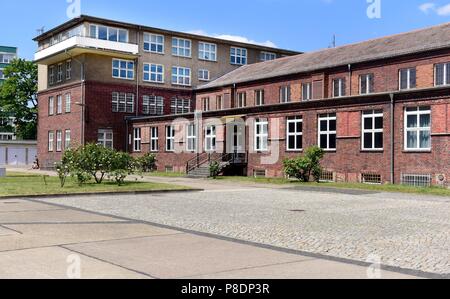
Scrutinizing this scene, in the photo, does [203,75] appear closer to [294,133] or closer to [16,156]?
[294,133]

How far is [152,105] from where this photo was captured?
53.3 m

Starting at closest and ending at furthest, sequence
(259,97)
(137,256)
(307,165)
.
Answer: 1. (137,256)
2. (307,165)
3. (259,97)

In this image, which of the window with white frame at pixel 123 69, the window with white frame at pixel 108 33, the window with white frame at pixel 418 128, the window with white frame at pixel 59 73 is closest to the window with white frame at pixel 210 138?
the window with white frame at pixel 123 69

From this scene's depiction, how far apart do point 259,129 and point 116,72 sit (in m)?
19.9

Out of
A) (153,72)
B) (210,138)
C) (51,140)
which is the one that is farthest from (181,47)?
(210,138)

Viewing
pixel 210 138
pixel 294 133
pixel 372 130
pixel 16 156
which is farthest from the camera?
pixel 16 156

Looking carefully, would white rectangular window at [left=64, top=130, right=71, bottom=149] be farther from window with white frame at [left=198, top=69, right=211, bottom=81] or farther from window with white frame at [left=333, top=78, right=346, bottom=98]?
window with white frame at [left=333, top=78, right=346, bottom=98]

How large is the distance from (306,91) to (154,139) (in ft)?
46.6

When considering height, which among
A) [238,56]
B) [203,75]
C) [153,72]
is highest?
[238,56]

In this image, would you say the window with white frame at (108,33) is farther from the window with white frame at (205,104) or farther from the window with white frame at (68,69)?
the window with white frame at (205,104)

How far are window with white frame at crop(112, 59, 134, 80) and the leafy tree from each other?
2763 centimetres

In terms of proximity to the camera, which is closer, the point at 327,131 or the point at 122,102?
the point at 327,131

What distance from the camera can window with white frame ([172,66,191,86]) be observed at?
2157 inches
